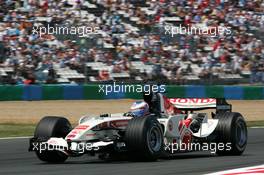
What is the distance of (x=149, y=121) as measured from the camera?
29.9 ft

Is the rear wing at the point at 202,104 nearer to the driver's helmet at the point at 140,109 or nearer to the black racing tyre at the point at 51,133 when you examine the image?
the driver's helmet at the point at 140,109

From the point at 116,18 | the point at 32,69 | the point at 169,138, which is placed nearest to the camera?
Answer: the point at 169,138

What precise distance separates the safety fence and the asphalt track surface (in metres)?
14.2

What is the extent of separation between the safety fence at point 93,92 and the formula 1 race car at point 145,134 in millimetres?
15263

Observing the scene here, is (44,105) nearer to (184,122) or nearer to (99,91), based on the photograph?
(99,91)

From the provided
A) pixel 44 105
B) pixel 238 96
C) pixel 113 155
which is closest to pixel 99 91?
pixel 44 105

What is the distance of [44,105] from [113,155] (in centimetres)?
1579

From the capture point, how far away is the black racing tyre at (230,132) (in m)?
10.5

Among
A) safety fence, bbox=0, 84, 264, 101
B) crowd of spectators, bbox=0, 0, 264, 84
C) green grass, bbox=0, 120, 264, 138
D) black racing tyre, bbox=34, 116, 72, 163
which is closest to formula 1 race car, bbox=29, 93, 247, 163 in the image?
black racing tyre, bbox=34, 116, 72, 163

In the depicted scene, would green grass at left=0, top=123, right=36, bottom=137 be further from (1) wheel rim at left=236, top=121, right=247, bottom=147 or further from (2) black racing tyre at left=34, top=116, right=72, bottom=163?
(1) wheel rim at left=236, top=121, right=247, bottom=147

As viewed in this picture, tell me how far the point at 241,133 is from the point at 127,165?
8.73 feet

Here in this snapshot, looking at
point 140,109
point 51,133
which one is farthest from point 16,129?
point 51,133

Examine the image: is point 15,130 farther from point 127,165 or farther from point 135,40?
point 135,40

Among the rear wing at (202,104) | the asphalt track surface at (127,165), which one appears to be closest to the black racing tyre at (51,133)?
the asphalt track surface at (127,165)
